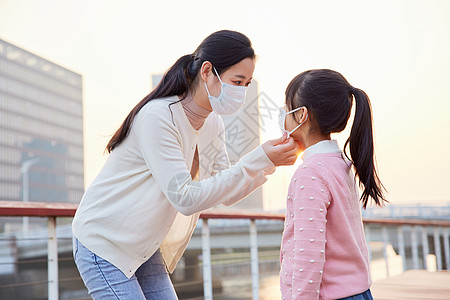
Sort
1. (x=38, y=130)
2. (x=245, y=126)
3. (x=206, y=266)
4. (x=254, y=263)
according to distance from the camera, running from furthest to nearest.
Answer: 1. (x=38, y=130)
2. (x=254, y=263)
3. (x=206, y=266)
4. (x=245, y=126)

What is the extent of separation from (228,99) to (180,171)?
331 mm

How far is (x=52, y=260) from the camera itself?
1999 millimetres

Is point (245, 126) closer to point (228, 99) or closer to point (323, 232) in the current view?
point (228, 99)

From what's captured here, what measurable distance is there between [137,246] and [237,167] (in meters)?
0.33

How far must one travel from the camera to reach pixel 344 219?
127cm

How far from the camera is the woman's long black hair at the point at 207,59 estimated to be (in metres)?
1.43

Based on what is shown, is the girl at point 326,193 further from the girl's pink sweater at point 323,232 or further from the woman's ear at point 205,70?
the woman's ear at point 205,70

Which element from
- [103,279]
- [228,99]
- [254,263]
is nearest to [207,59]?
[228,99]

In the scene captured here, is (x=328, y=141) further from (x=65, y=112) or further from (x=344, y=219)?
(x=65, y=112)

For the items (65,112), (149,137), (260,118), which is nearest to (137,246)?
(149,137)

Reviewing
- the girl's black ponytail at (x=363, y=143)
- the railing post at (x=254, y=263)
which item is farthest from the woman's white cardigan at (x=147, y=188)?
the railing post at (x=254, y=263)

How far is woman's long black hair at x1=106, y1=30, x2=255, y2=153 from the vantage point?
1428mm

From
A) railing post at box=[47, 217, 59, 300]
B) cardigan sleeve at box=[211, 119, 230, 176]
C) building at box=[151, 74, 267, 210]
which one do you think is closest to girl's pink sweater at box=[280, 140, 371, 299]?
cardigan sleeve at box=[211, 119, 230, 176]

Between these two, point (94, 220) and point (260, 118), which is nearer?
point (94, 220)
